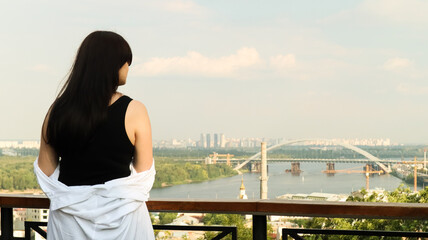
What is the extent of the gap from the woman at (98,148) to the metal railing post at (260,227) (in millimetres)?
690

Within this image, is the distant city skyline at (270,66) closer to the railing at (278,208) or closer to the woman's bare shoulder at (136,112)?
the railing at (278,208)

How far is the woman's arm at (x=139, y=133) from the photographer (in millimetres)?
1163

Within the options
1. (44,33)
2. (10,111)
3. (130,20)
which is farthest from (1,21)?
(130,20)

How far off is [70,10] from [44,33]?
10.3ft

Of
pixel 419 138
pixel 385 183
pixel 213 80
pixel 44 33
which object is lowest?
pixel 385 183

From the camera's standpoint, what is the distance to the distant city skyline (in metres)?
39.0

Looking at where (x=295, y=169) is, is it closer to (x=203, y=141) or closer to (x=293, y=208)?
(x=203, y=141)

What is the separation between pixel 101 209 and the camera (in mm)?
1158

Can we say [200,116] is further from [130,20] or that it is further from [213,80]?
[130,20]

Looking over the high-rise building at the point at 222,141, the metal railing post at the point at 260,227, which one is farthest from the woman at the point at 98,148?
the high-rise building at the point at 222,141

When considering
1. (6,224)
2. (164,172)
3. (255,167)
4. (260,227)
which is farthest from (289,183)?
(260,227)

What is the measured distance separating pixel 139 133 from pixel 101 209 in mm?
190

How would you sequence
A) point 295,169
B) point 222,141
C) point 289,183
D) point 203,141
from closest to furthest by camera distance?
point 295,169, point 289,183, point 203,141, point 222,141

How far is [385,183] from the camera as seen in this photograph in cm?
3603
